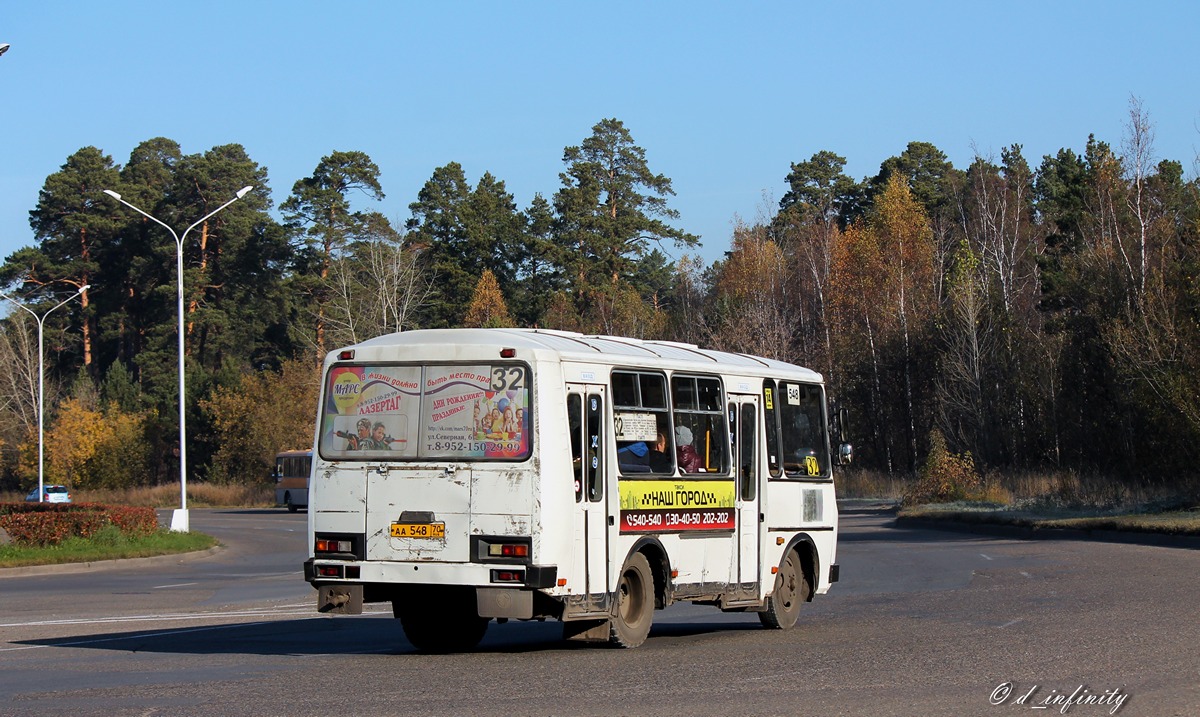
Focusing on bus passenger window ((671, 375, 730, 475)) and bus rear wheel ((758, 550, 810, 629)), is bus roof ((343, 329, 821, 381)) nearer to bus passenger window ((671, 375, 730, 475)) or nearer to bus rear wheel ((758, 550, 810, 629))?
bus passenger window ((671, 375, 730, 475))

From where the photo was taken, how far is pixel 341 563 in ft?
42.0

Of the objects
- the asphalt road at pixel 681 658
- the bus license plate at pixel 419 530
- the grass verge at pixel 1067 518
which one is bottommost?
the asphalt road at pixel 681 658

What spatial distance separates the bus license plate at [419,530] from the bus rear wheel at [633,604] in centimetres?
174

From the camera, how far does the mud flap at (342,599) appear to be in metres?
12.8

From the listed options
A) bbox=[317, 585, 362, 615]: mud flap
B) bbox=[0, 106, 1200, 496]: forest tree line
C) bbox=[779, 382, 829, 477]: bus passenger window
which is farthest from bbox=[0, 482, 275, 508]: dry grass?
bbox=[317, 585, 362, 615]: mud flap

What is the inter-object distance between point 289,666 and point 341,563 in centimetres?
101

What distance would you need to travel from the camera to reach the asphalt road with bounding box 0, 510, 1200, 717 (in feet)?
32.4

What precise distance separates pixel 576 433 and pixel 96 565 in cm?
1997

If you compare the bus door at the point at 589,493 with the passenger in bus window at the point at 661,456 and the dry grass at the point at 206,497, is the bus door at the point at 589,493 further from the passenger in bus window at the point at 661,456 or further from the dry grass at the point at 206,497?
the dry grass at the point at 206,497

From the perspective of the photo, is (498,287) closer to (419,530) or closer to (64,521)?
(64,521)

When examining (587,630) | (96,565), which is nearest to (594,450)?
(587,630)

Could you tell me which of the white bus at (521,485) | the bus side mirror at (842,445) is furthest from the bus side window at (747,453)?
the bus side mirror at (842,445)

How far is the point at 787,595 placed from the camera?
51.9 feet

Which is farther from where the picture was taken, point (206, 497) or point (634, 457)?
point (206, 497)
